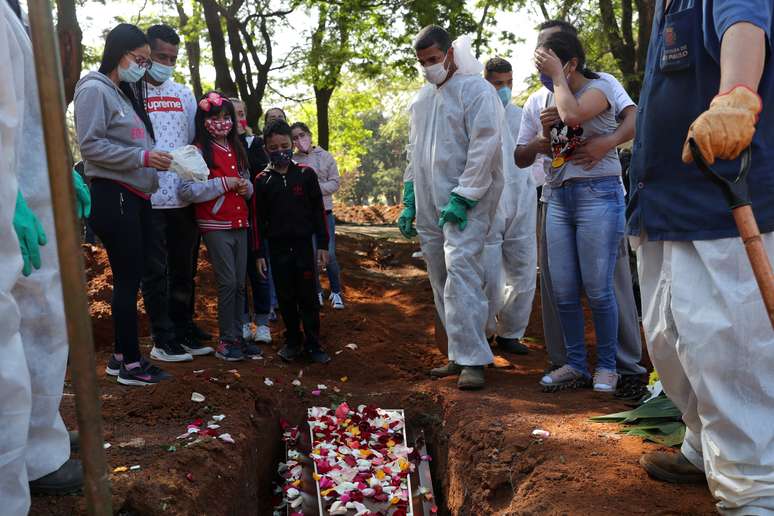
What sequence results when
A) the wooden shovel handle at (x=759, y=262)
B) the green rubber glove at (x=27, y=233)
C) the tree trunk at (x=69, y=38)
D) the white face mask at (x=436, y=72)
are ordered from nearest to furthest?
the wooden shovel handle at (x=759, y=262)
the green rubber glove at (x=27, y=233)
the white face mask at (x=436, y=72)
the tree trunk at (x=69, y=38)

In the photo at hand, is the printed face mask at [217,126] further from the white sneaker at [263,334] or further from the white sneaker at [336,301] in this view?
the white sneaker at [336,301]

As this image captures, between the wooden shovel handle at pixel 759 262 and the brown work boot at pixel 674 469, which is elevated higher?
the wooden shovel handle at pixel 759 262

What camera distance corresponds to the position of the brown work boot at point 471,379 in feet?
15.7

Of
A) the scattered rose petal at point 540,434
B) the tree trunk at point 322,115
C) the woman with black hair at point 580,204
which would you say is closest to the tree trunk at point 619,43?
the tree trunk at point 322,115

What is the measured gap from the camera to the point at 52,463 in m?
2.85

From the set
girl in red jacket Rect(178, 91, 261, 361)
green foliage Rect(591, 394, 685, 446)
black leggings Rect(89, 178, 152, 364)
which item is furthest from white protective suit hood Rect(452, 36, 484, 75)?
green foliage Rect(591, 394, 685, 446)

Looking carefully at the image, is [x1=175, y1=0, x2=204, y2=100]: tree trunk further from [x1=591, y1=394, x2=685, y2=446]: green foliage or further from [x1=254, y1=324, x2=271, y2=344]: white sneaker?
[x1=591, y1=394, x2=685, y2=446]: green foliage

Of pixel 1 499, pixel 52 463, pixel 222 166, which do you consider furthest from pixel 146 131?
pixel 1 499

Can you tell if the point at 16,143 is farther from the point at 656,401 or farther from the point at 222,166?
the point at 656,401

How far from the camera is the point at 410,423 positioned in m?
4.90

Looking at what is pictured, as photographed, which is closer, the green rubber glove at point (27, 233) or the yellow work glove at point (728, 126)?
the yellow work glove at point (728, 126)

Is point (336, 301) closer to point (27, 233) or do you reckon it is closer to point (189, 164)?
point (189, 164)

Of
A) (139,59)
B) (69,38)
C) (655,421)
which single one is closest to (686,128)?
(655,421)

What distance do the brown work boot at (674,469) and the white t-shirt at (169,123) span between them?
3477mm
